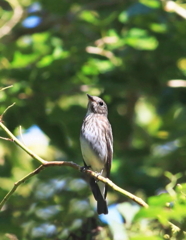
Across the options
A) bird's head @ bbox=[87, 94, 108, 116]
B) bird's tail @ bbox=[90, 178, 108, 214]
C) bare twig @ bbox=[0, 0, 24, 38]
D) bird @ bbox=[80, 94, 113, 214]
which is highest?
bare twig @ bbox=[0, 0, 24, 38]

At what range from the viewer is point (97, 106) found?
6.02 m

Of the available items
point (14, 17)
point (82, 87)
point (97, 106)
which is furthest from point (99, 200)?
point (14, 17)

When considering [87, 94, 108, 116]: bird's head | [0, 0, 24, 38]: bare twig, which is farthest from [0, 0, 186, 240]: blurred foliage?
[87, 94, 108, 116]: bird's head

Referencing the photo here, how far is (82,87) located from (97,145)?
0.89m

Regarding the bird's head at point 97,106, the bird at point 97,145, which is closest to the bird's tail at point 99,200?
the bird at point 97,145

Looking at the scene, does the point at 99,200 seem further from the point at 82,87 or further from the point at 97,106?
the point at 82,87

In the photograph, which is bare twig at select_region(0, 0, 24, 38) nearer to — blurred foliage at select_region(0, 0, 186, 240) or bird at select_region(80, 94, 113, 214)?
blurred foliage at select_region(0, 0, 186, 240)

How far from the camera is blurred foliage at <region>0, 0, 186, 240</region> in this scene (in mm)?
5461

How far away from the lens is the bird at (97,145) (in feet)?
18.0

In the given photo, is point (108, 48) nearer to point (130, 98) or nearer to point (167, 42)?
point (167, 42)

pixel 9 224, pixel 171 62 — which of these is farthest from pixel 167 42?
pixel 9 224

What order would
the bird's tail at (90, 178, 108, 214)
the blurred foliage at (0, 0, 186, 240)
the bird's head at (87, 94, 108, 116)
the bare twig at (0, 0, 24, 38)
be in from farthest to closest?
the bare twig at (0, 0, 24, 38) < the bird's head at (87, 94, 108, 116) < the blurred foliage at (0, 0, 186, 240) < the bird's tail at (90, 178, 108, 214)

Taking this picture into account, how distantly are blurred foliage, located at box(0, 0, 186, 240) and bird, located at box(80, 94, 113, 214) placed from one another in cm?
16

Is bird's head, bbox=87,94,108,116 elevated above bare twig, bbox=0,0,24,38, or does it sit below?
below
